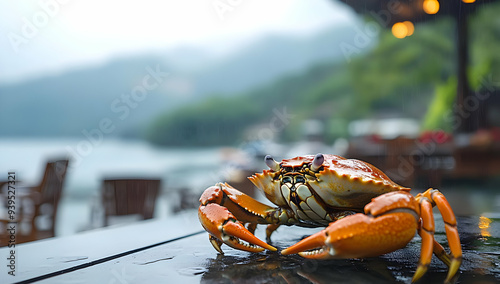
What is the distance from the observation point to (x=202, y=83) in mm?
13508

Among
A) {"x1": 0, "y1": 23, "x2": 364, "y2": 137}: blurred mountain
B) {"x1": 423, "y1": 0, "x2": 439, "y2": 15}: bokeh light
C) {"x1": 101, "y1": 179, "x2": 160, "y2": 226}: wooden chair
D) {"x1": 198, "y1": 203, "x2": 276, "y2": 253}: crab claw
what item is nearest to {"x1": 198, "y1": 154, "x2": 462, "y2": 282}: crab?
{"x1": 198, "y1": 203, "x2": 276, "y2": 253}: crab claw

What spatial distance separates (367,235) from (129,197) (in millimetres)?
3145

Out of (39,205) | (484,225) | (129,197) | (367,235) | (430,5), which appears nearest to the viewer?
(367,235)

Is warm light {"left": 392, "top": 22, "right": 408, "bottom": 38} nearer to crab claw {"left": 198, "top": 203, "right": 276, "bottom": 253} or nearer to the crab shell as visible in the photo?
the crab shell

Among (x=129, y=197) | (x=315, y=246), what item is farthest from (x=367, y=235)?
(x=129, y=197)

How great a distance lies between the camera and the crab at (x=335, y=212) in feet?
2.81

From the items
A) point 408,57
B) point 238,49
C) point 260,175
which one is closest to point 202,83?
point 238,49

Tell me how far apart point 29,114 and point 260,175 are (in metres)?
11.0

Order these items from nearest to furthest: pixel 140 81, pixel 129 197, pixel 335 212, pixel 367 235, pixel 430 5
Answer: pixel 367 235, pixel 335 212, pixel 129 197, pixel 430 5, pixel 140 81

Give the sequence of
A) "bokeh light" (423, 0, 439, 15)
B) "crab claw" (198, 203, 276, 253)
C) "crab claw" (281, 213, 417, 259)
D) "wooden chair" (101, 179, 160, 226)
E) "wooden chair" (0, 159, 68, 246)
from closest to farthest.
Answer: "crab claw" (281, 213, 417, 259) → "crab claw" (198, 203, 276, 253) → "wooden chair" (0, 159, 68, 246) → "wooden chair" (101, 179, 160, 226) → "bokeh light" (423, 0, 439, 15)

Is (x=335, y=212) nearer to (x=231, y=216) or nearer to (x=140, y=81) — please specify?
(x=231, y=216)

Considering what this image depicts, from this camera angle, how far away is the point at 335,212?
3.81 ft

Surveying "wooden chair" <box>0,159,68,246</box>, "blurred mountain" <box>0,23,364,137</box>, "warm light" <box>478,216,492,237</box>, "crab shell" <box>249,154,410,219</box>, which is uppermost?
"blurred mountain" <box>0,23,364,137</box>

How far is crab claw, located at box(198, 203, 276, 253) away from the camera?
40.4 inches
